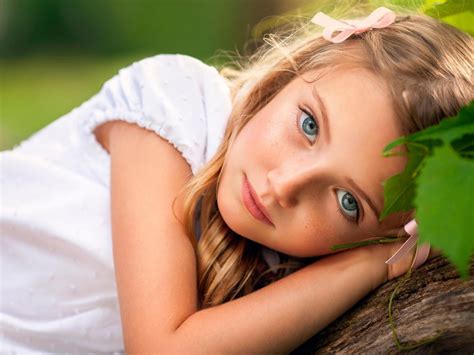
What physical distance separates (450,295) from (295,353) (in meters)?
0.38

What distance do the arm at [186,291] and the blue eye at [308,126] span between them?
0.25 metres

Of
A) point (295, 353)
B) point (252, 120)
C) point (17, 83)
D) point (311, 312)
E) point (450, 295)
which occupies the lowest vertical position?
point (17, 83)

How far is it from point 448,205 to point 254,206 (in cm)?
61

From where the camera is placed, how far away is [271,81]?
179 cm

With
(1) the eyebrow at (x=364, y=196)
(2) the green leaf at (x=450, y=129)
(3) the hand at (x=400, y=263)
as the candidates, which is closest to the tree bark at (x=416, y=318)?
(3) the hand at (x=400, y=263)

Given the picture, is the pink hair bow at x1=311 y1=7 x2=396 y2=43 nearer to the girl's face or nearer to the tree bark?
the girl's face

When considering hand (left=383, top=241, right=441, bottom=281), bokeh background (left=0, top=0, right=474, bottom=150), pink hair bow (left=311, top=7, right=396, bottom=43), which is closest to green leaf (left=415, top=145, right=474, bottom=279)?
hand (left=383, top=241, right=441, bottom=281)

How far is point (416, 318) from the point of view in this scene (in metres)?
1.42

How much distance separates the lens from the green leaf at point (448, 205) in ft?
3.31

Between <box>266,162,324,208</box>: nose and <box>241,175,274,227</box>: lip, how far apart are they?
6 cm

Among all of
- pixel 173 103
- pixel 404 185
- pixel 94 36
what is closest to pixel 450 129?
pixel 404 185

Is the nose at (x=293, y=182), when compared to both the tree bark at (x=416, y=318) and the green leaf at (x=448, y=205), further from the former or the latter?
the green leaf at (x=448, y=205)

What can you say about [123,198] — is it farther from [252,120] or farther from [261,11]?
[261,11]

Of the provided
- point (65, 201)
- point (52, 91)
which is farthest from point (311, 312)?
point (52, 91)
